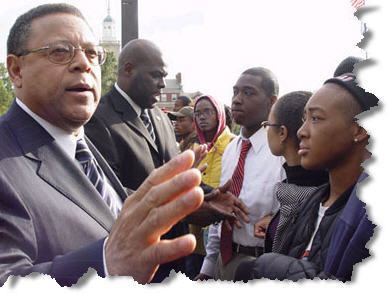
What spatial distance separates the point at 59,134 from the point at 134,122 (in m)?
1.62

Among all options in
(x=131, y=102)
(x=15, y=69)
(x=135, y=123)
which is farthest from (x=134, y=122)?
(x=15, y=69)

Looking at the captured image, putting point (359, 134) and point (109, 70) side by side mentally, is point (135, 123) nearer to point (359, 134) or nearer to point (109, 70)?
point (359, 134)

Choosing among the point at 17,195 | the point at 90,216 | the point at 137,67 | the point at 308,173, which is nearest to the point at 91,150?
the point at 90,216

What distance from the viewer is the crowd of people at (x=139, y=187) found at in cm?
123

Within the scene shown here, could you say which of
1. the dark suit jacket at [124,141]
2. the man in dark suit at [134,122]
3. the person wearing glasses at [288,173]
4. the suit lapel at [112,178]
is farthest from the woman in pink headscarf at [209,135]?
the suit lapel at [112,178]

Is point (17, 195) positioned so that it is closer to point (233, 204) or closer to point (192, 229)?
point (233, 204)

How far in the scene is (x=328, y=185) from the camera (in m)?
2.16

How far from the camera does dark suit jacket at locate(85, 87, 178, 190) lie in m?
3.30

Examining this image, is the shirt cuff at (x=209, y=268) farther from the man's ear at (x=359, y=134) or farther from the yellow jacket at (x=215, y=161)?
the man's ear at (x=359, y=134)

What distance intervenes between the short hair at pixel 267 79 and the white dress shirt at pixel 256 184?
37cm

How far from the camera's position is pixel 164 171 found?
1159 mm

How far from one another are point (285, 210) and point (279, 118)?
0.76 metres

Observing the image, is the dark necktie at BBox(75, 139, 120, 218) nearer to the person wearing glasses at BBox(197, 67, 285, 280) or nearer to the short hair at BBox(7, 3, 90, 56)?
the short hair at BBox(7, 3, 90, 56)

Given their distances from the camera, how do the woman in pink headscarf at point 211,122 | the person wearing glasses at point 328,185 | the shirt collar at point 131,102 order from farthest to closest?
the woman in pink headscarf at point 211,122 → the shirt collar at point 131,102 → the person wearing glasses at point 328,185
